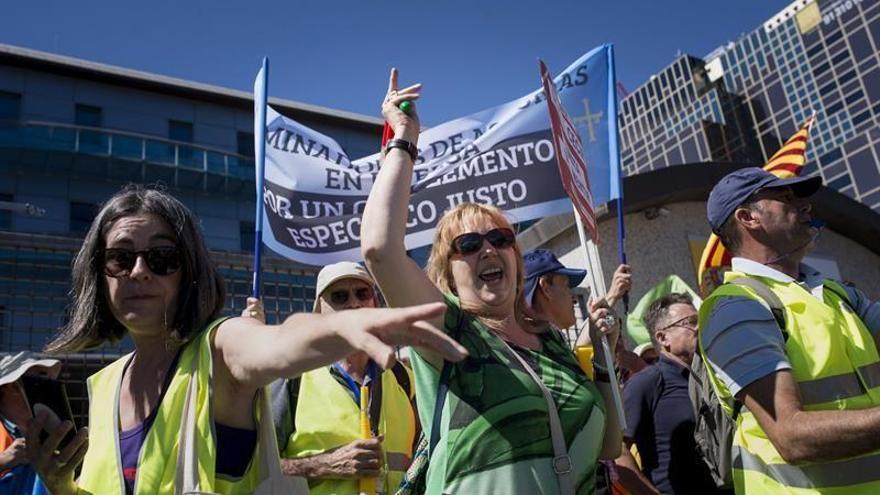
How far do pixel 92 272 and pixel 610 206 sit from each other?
20.9ft

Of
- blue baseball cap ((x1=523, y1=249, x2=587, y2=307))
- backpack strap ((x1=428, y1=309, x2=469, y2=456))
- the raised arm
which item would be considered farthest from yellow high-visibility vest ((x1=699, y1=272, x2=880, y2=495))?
blue baseball cap ((x1=523, y1=249, x2=587, y2=307))

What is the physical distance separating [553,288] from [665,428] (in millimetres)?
968

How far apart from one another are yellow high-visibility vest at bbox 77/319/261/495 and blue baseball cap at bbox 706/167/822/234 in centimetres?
181

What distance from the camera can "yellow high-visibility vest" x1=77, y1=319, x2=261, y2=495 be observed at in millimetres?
1676

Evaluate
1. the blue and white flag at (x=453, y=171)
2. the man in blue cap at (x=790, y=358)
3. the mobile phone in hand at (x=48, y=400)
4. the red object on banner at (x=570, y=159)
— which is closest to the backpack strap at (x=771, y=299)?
the man in blue cap at (x=790, y=358)

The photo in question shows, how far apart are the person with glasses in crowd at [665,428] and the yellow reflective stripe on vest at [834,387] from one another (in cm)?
153

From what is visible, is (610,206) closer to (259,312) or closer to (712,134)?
(259,312)

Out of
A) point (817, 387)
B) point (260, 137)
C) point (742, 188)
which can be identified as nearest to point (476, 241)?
point (742, 188)

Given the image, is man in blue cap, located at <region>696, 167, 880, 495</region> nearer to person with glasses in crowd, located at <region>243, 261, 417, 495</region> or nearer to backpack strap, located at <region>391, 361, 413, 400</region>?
person with glasses in crowd, located at <region>243, 261, 417, 495</region>

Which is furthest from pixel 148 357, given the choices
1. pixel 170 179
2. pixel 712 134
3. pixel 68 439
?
pixel 712 134

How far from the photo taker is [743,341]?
7.07 feet

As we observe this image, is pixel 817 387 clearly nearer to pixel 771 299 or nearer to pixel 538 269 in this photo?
pixel 771 299

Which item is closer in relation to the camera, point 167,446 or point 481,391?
point 167,446

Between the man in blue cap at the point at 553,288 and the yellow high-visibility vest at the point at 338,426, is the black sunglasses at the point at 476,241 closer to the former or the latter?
the yellow high-visibility vest at the point at 338,426
